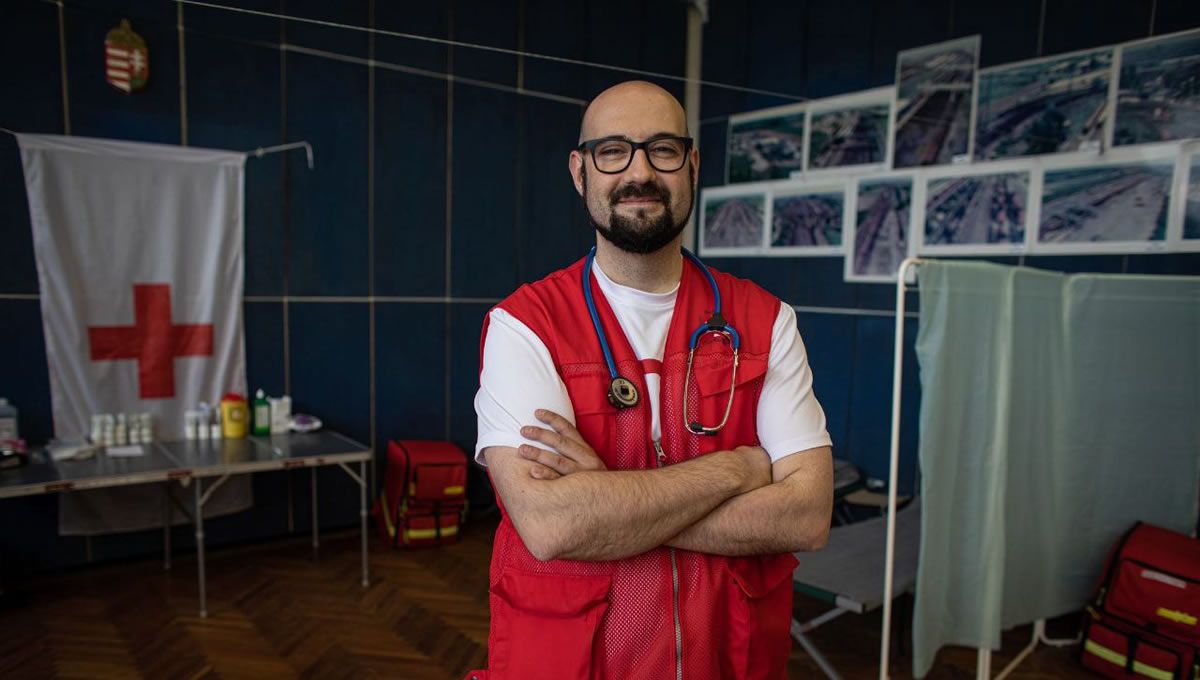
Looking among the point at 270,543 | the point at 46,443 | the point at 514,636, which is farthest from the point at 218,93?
the point at 514,636

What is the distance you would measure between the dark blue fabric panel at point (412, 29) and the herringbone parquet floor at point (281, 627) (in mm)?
2570

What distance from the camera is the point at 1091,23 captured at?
2.98 metres

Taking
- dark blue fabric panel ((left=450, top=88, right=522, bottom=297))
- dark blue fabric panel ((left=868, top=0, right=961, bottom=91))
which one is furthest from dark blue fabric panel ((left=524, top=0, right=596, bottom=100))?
dark blue fabric panel ((left=868, top=0, right=961, bottom=91))

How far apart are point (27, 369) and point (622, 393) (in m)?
3.08

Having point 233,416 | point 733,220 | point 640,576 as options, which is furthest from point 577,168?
point 733,220

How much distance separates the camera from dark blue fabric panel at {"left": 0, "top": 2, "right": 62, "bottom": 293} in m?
2.83

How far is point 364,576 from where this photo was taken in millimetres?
3168

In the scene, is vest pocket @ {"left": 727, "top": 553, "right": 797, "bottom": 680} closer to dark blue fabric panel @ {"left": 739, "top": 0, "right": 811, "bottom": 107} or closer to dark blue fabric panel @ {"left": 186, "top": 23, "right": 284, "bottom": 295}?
dark blue fabric panel @ {"left": 186, "top": 23, "right": 284, "bottom": 295}

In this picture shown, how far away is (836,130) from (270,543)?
3674 mm

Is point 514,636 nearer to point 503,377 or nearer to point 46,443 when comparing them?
point 503,377

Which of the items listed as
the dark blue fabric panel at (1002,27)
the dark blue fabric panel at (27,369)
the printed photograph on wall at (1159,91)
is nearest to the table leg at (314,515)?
the dark blue fabric panel at (27,369)

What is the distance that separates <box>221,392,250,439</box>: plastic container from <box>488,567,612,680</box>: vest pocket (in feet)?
8.96

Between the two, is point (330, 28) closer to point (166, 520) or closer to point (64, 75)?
point (64, 75)

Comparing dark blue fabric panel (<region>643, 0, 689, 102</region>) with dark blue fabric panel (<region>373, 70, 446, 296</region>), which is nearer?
dark blue fabric panel (<region>643, 0, 689, 102</region>)
